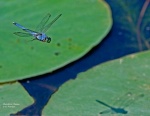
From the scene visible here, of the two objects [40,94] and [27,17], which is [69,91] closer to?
[40,94]

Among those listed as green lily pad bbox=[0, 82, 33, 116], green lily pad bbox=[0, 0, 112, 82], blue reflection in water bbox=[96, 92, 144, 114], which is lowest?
green lily pad bbox=[0, 82, 33, 116]

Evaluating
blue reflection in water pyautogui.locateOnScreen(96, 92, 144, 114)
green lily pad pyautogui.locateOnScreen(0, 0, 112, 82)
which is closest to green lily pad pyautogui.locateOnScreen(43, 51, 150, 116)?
blue reflection in water pyautogui.locateOnScreen(96, 92, 144, 114)

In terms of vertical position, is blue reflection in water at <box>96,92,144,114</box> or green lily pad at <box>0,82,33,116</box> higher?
blue reflection in water at <box>96,92,144,114</box>

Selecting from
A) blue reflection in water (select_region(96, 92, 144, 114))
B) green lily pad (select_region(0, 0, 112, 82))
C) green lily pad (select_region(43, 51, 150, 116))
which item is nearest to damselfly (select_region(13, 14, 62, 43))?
green lily pad (select_region(0, 0, 112, 82))

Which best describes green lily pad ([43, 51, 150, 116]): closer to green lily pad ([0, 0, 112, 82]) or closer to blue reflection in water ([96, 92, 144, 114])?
blue reflection in water ([96, 92, 144, 114])

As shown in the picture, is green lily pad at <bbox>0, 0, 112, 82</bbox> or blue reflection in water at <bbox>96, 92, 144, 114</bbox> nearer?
blue reflection in water at <bbox>96, 92, 144, 114</bbox>

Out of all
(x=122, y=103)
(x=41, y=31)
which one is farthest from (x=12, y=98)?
(x=122, y=103)
